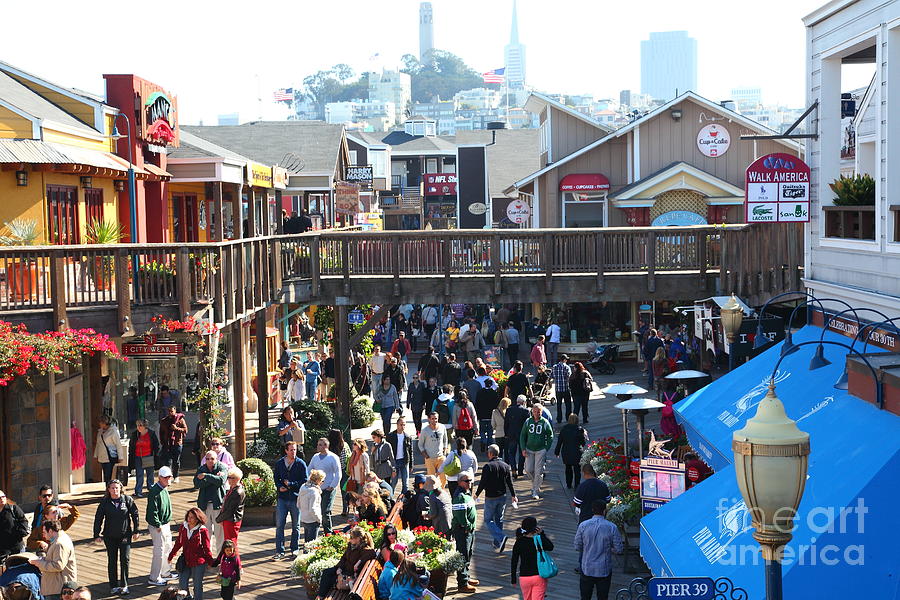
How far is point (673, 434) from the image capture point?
720 inches

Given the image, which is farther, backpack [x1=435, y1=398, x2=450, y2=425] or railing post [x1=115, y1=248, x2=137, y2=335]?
backpack [x1=435, y1=398, x2=450, y2=425]

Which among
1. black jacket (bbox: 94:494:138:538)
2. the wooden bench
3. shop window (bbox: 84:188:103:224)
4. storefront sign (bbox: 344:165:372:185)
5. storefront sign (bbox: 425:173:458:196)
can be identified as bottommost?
the wooden bench

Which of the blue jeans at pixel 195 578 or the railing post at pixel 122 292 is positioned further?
the railing post at pixel 122 292

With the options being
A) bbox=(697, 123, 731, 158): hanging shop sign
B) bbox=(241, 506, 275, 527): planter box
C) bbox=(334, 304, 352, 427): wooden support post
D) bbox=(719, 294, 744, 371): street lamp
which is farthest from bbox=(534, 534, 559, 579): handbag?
bbox=(697, 123, 731, 158): hanging shop sign

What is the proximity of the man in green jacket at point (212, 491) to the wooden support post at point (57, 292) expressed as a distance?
112 inches

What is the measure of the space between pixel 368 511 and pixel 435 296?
986 centimetres

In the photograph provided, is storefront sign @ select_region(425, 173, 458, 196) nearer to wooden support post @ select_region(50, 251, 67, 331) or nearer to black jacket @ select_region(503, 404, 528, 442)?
black jacket @ select_region(503, 404, 528, 442)

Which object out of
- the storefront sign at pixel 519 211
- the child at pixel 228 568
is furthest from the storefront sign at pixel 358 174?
the child at pixel 228 568

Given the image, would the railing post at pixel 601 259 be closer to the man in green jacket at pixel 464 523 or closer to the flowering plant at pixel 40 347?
the man in green jacket at pixel 464 523

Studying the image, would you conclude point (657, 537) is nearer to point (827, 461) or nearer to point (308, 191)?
point (827, 461)

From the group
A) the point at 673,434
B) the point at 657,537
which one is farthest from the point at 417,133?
the point at 657,537

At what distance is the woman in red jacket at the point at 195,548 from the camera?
1300 cm

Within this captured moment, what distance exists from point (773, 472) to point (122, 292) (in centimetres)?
1231

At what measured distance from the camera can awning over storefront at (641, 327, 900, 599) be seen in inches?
315
